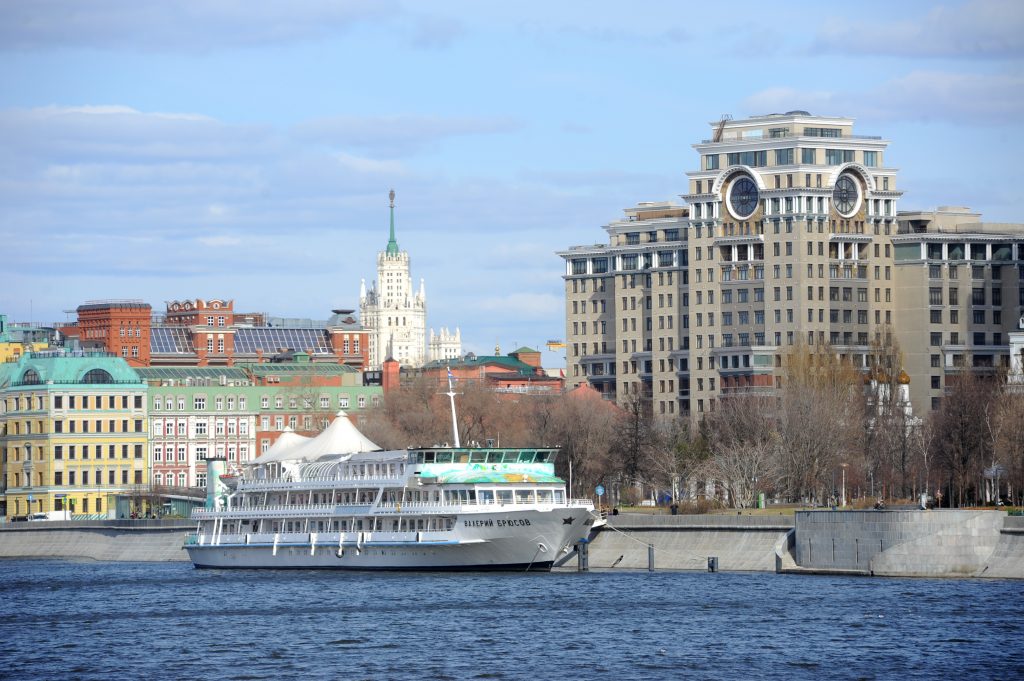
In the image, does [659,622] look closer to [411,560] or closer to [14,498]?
[411,560]

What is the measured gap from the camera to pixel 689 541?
114 m

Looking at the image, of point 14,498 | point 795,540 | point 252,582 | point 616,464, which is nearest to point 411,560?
point 252,582

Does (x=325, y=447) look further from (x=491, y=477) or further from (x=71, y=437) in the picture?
(x=71, y=437)

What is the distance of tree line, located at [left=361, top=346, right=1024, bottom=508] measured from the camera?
136750 millimetres

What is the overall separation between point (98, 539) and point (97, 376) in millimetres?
36921

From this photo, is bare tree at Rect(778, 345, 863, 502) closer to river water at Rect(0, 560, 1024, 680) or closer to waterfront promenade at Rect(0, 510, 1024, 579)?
waterfront promenade at Rect(0, 510, 1024, 579)

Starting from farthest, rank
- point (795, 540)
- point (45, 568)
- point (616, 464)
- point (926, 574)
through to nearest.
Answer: point (616, 464)
point (45, 568)
point (795, 540)
point (926, 574)

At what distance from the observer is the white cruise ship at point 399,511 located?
113750 millimetres

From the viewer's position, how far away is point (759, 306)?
18962 centimetres

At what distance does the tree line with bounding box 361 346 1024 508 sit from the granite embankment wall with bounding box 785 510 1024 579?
25.3 meters

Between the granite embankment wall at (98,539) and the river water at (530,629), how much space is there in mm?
34652

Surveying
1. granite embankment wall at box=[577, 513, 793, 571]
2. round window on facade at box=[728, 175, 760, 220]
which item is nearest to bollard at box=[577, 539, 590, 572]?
A: granite embankment wall at box=[577, 513, 793, 571]

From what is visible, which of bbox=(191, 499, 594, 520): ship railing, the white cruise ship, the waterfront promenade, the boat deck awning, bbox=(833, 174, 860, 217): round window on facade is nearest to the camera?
the waterfront promenade

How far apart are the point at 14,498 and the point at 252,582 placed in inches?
2888
